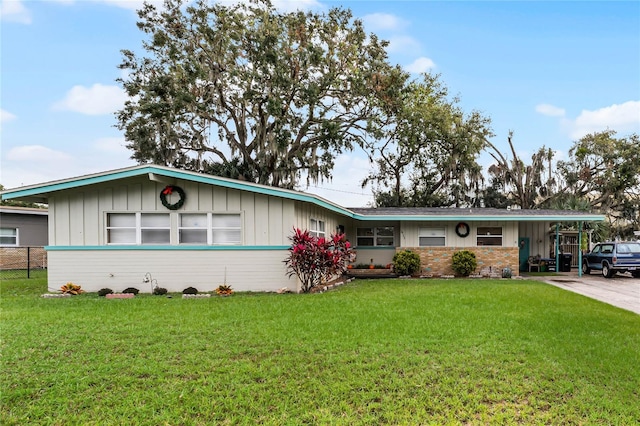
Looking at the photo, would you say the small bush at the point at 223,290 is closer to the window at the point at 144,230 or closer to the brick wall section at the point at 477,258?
the window at the point at 144,230

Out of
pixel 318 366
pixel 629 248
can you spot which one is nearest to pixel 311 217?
pixel 318 366

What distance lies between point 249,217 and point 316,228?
3.20 meters

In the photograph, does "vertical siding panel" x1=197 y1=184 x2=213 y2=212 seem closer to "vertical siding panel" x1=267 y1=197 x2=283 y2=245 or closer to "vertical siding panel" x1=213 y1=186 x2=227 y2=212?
"vertical siding panel" x1=213 y1=186 x2=227 y2=212

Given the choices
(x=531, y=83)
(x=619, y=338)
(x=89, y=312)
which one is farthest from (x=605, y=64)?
(x=89, y=312)

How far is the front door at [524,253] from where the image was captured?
1944cm

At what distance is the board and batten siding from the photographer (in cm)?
1090

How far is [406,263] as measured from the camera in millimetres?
15633

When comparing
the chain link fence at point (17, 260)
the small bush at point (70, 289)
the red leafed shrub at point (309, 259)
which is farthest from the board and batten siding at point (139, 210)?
the chain link fence at point (17, 260)

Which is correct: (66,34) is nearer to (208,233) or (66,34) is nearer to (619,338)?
(208,233)

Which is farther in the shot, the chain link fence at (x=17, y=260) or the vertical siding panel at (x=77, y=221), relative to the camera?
the chain link fence at (x=17, y=260)

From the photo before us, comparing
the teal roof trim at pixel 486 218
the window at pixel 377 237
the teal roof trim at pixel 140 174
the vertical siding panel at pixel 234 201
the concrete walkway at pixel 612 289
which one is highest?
the teal roof trim at pixel 140 174

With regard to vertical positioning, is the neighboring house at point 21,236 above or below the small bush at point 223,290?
above

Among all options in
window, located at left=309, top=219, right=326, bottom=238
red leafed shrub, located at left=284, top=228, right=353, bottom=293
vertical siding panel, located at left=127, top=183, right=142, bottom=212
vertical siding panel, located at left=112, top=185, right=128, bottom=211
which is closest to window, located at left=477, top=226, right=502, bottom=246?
window, located at left=309, top=219, right=326, bottom=238

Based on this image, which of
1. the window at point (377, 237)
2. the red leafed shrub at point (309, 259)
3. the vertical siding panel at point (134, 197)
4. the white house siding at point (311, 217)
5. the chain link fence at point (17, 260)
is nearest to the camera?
the red leafed shrub at point (309, 259)
